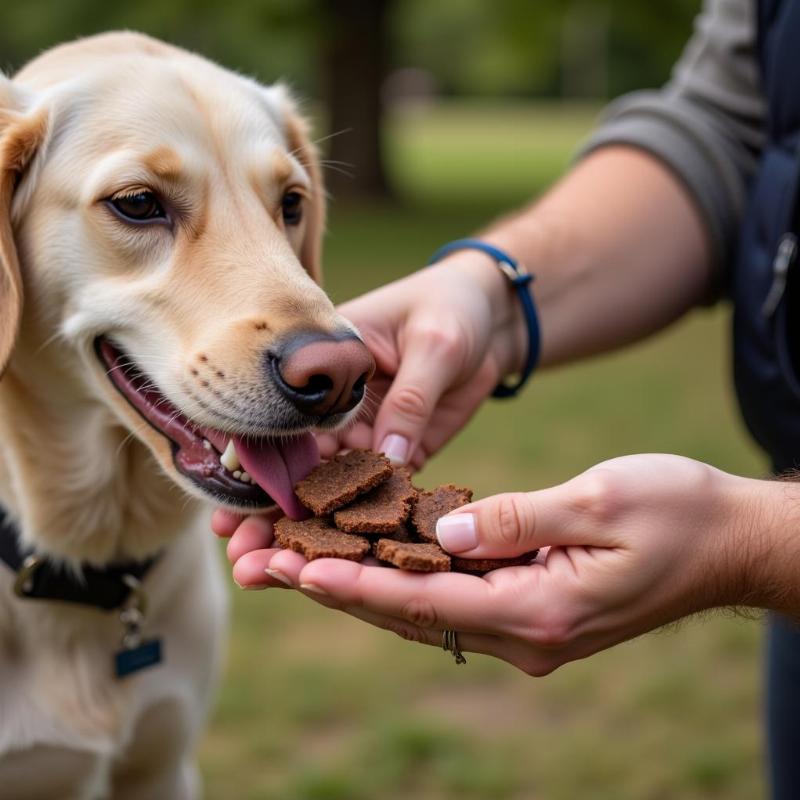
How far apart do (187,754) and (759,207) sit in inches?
91.0

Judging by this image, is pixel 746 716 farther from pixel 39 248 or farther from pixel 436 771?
pixel 39 248

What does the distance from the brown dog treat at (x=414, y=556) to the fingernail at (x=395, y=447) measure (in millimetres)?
397

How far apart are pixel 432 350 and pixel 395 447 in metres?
0.25

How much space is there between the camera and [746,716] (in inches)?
184

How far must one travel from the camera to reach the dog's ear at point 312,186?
3180 millimetres

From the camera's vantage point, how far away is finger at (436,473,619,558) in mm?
2031

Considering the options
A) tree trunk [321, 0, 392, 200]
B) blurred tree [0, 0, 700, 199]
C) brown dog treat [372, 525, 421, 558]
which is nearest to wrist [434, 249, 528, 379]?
brown dog treat [372, 525, 421, 558]

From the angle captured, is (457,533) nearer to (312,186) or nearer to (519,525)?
(519,525)

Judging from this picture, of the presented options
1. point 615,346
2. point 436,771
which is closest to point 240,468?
point 615,346

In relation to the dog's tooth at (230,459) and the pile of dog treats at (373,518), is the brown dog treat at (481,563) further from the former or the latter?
the dog's tooth at (230,459)

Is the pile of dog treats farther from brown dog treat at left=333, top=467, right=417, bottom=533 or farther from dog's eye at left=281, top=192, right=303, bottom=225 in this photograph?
dog's eye at left=281, top=192, right=303, bottom=225

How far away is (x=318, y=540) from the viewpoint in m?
2.23

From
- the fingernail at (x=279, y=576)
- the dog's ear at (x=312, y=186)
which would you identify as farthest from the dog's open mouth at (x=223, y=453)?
the dog's ear at (x=312, y=186)

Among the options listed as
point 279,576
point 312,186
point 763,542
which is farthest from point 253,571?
point 312,186
